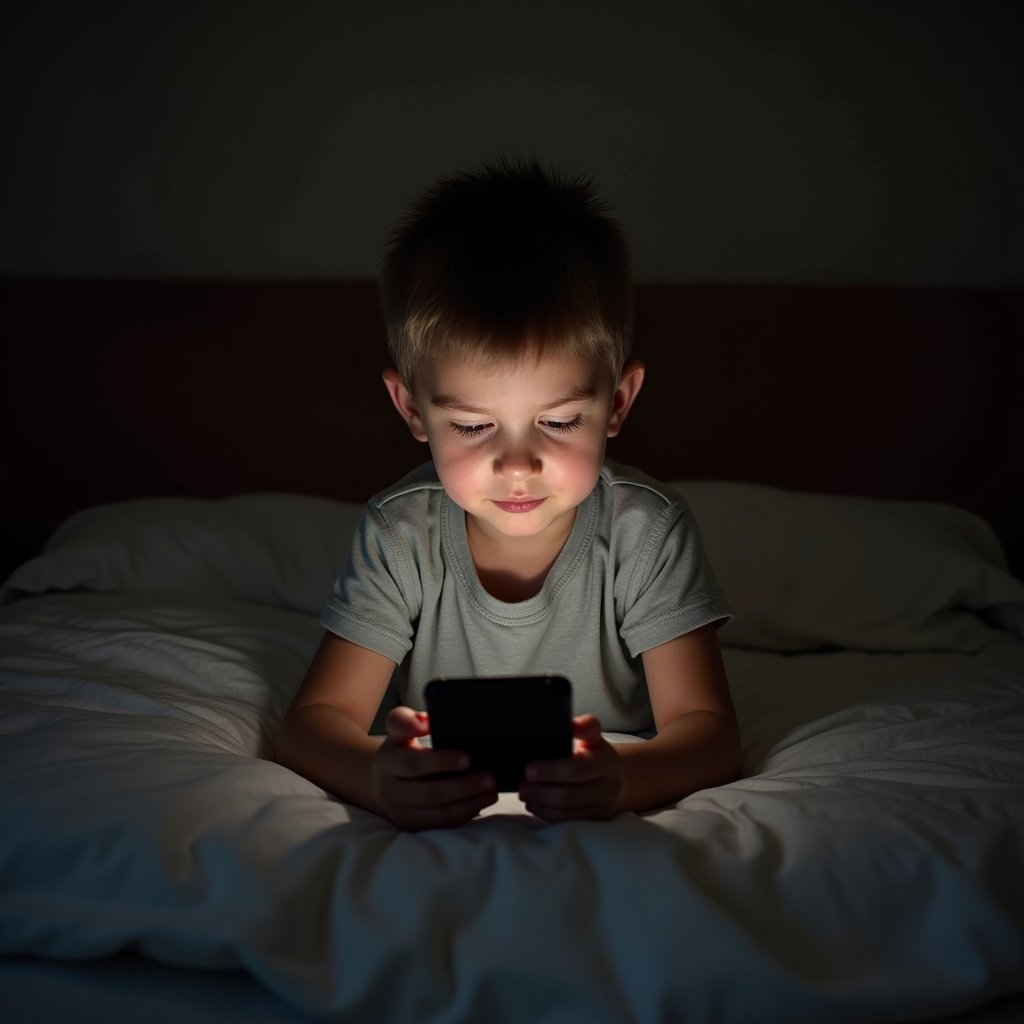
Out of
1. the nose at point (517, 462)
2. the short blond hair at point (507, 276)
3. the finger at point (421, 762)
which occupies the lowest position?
the finger at point (421, 762)

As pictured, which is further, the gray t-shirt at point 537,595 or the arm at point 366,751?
the gray t-shirt at point 537,595

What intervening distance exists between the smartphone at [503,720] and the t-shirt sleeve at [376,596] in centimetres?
31

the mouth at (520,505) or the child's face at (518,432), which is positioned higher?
the child's face at (518,432)

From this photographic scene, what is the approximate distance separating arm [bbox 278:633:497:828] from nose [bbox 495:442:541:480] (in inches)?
9.8

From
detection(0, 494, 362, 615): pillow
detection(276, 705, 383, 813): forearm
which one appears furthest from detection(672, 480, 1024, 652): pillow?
detection(276, 705, 383, 813): forearm

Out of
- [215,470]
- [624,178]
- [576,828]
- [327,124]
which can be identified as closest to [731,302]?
[624,178]

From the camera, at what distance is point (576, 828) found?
0.82m

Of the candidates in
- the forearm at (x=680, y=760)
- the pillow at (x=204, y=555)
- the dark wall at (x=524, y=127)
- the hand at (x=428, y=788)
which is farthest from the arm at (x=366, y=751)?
the dark wall at (x=524, y=127)

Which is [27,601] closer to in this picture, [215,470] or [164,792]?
[215,470]

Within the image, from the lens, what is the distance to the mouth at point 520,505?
3.52 feet

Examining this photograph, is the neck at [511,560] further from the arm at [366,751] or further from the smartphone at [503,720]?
the smartphone at [503,720]

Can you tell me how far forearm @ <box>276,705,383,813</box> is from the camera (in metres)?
0.99

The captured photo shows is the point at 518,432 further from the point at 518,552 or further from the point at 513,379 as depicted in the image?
the point at 518,552

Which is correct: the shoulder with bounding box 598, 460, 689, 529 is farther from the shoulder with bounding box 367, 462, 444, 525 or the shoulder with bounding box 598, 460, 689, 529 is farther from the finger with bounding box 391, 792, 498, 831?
the finger with bounding box 391, 792, 498, 831
